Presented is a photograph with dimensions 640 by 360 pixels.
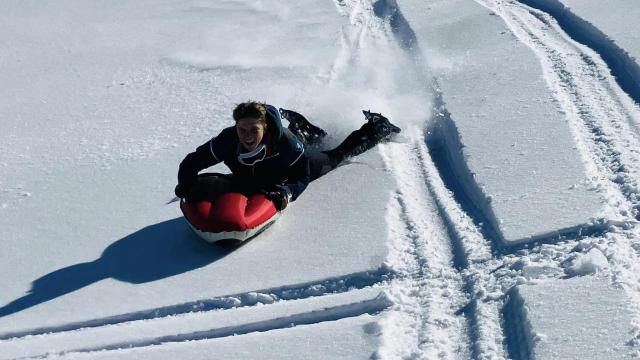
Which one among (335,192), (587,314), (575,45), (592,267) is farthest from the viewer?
(575,45)

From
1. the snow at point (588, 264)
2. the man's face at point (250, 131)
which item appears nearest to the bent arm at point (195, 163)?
the man's face at point (250, 131)

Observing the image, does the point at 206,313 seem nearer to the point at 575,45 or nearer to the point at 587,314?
the point at 587,314

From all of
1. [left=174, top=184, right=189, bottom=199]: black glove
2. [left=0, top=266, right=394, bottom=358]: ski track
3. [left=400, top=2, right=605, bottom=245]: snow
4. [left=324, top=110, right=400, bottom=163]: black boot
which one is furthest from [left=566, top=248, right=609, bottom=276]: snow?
[left=174, top=184, right=189, bottom=199]: black glove

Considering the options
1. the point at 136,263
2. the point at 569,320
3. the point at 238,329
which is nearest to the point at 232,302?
the point at 238,329

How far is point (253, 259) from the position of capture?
195 inches

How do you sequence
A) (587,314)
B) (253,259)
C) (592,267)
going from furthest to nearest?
(253,259)
(592,267)
(587,314)

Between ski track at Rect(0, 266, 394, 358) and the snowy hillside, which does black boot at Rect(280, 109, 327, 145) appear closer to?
the snowy hillside

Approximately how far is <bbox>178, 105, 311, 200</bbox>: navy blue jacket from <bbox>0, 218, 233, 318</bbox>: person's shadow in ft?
1.26

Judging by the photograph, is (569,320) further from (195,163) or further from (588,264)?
(195,163)

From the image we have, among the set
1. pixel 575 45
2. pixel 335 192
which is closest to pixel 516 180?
pixel 335 192

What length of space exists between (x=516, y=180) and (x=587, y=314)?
1544 millimetres

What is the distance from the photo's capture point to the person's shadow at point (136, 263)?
4.88 meters

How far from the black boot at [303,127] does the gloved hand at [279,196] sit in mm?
998

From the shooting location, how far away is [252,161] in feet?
17.5
